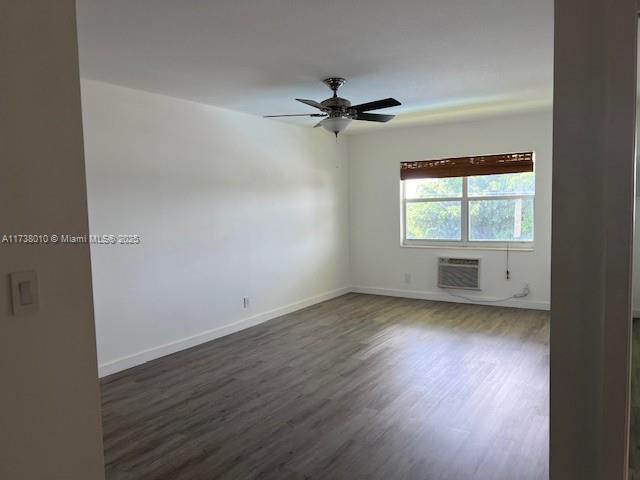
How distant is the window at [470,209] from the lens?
6004mm

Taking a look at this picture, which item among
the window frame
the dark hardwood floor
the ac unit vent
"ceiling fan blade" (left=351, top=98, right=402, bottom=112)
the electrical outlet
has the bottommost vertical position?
the dark hardwood floor

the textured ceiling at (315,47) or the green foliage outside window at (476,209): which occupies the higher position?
the textured ceiling at (315,47)

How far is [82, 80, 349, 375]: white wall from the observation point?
Result: 3.93 meters

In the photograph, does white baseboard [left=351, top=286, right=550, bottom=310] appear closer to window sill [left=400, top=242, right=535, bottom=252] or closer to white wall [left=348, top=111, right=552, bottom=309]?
white wall [left=348, top=111, right=552, bottom=309]

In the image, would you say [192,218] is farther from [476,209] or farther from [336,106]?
[476,209]

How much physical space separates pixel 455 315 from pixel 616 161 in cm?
458

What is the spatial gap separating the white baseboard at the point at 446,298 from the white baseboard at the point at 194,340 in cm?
96

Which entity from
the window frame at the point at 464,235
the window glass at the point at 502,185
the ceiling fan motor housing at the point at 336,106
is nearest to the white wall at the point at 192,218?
the window frame at the point at 464,235

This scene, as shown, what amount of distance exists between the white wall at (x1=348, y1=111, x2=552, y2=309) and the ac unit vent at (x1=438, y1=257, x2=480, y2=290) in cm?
9

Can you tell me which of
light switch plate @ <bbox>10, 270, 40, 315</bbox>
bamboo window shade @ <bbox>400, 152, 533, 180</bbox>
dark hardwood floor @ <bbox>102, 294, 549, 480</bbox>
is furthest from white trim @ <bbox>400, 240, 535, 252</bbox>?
light switch plate @ <bbox>10, 270, 40, 315</bbox>

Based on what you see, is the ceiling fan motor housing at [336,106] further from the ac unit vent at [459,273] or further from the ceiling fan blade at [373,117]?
the ac unit vent at [459,273]

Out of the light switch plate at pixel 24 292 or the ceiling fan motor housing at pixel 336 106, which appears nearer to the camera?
the light switch plate at pixel 24 292

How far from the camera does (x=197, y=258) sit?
188 inches

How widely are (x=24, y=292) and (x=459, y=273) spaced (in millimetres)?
5863
